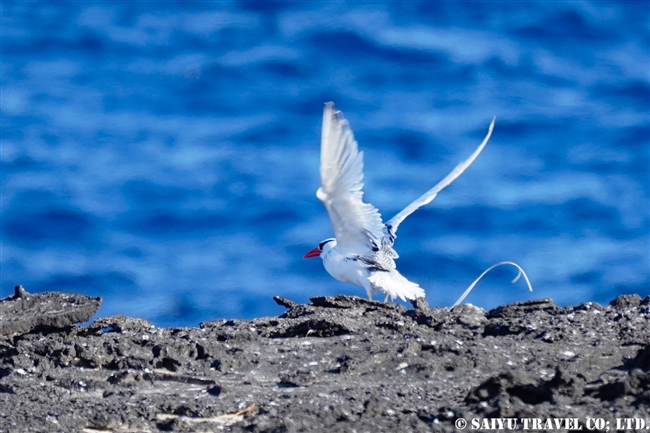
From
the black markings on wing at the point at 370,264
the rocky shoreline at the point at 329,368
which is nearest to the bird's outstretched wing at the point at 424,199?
the black markings on wing at the point at 370,264

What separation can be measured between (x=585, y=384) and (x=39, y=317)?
10.1ft

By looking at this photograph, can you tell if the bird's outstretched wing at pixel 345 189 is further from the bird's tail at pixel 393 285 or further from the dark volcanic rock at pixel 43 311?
the dark volcanic rock at pixel 43 311

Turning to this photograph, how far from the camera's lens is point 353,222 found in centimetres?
992

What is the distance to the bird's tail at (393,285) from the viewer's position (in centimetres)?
959

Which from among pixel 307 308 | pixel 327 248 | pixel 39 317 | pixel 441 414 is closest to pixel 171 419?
A: pixel 441 414

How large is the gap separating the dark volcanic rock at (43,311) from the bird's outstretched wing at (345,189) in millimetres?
2876

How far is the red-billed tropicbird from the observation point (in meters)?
9.04

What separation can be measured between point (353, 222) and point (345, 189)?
0.60 m

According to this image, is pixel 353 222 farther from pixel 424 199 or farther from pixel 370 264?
pixel 424 199

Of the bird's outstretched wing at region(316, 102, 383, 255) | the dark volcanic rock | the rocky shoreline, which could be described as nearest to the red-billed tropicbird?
the bird's outstretched wing at region(316, 102, 383, 255)

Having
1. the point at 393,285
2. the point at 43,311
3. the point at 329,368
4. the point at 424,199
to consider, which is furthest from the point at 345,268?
the point at 329,368

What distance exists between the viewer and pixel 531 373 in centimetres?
555

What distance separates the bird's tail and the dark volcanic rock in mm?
3569

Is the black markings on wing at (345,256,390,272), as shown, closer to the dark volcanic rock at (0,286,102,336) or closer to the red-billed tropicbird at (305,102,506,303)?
the red-billed tropicbird at (305,102,506,303)
